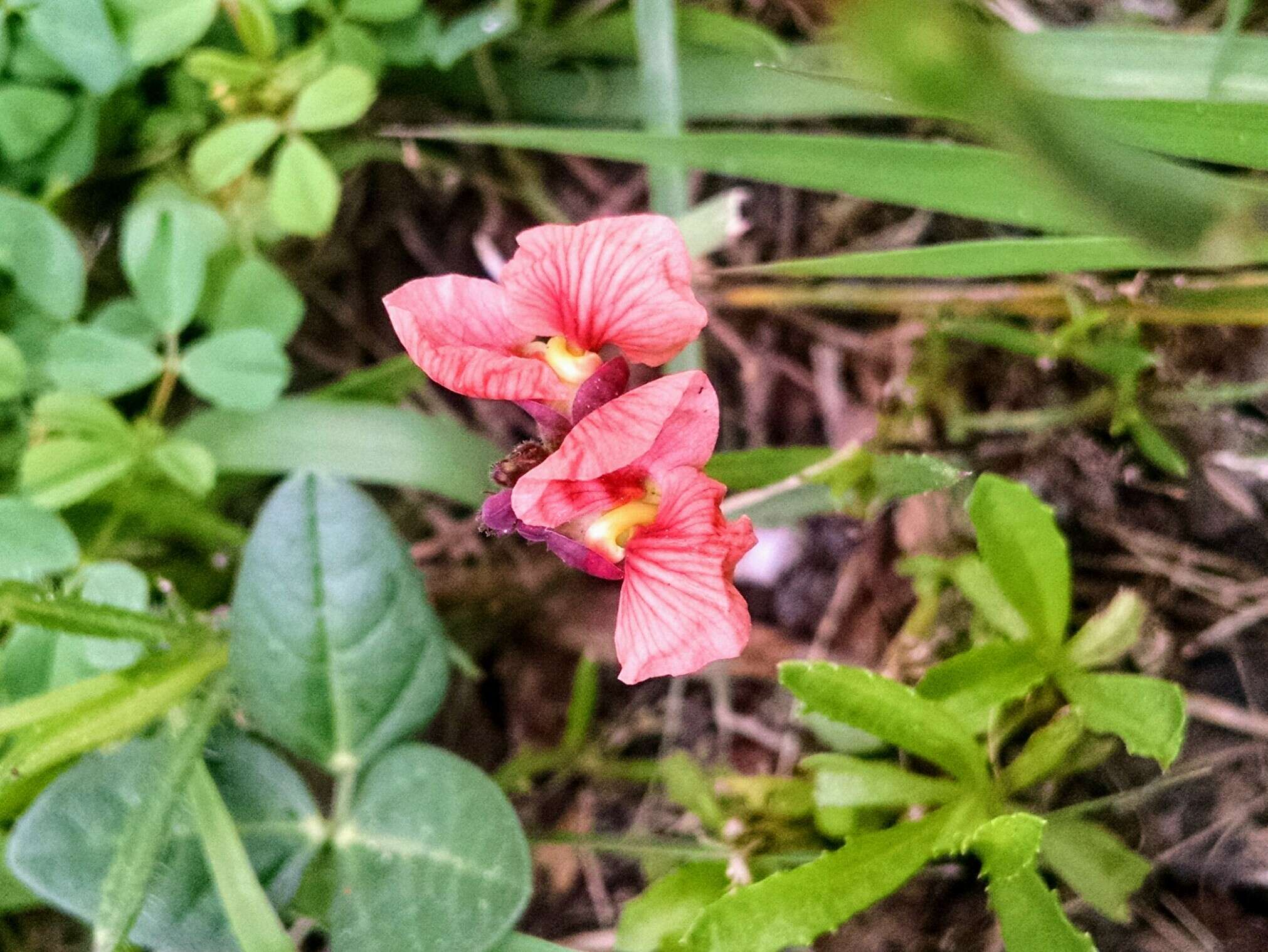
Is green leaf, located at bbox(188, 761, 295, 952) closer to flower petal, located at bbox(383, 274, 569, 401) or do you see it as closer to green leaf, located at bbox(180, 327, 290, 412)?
green leaf, located at bbox(180, 327, 290, 412)

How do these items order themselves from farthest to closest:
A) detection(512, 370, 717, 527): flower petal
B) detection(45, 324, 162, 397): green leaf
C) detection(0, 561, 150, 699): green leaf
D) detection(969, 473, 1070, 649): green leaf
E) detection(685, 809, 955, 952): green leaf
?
1. detection(45, 324, 162, 397): green leaf
2. detection(0, 561, 150, 699): green leaf
3. detection(969, 473, 1070, 649): green leaf
4. detection(685, 809, 955, 952): green leaf
5. detection(512, 370, 717, 527): flower petal

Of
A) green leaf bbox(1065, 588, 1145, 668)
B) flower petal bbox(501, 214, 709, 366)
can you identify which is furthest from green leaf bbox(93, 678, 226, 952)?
green leaf bbox(1065, 588, 1145, 668)

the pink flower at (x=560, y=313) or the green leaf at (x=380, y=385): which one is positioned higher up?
the pink flower at (x=560, y=313)

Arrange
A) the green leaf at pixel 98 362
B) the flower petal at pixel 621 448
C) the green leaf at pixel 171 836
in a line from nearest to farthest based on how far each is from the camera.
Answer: the flower petal at pixel 621 448, the green leaf at pixel 171 836, the green leaf at pixel 98 362

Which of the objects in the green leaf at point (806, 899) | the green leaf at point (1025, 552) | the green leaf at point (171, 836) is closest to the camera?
the green leaf at point (806, 899)

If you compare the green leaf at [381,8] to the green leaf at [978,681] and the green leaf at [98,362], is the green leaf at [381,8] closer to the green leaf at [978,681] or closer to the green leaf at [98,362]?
the green leaf at [98,362]

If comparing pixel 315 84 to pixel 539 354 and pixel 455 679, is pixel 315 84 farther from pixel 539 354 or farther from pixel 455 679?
pixel 455 679

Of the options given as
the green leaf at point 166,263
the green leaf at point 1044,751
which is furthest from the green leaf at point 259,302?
the green leaf at point 1044,751
